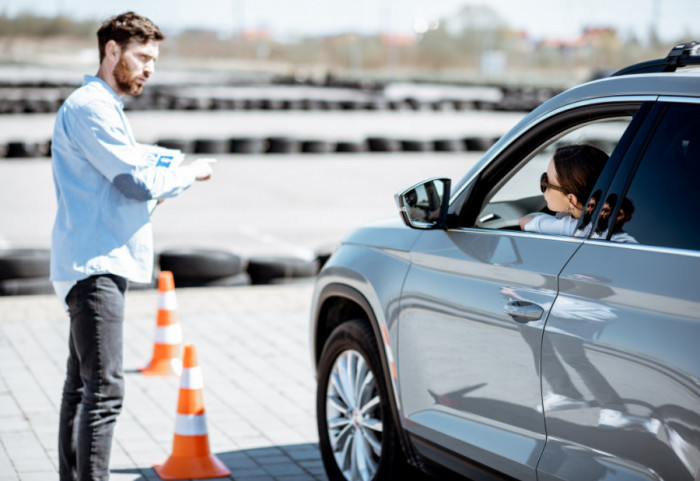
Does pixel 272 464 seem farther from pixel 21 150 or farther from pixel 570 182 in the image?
pixel 21 150

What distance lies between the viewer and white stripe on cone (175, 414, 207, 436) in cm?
528

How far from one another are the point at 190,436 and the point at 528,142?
2.38m

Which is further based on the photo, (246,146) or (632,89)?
(246,146)

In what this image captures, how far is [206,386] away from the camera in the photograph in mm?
7141

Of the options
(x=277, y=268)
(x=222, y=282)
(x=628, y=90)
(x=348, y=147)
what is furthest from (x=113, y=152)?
(x=348, y=147)

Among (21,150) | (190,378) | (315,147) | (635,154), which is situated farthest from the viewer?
(315,147)

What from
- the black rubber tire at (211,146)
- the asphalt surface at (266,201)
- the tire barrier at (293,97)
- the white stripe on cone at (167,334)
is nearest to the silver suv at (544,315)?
the white stripe on cone at (167,334)

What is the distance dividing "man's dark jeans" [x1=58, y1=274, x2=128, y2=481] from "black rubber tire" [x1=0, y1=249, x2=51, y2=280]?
544 cm

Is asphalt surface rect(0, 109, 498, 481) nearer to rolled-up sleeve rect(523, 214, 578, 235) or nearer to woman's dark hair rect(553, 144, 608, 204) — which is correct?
rolled-up sleeve rect(523, 214, 578, 235)

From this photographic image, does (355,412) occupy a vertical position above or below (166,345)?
above

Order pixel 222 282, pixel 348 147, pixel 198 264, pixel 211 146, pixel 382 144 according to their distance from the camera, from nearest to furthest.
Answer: pixel 198 264, pixel 222 282, pixel 211 146, pixel 348 147, pixel 382 144

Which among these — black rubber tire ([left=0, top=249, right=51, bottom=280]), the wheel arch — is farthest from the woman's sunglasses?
black rubber tire ([left=0, top=249, right=51, bottom=280])

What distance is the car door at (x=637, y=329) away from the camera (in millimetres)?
2932

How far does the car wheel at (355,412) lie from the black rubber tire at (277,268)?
5.43m
